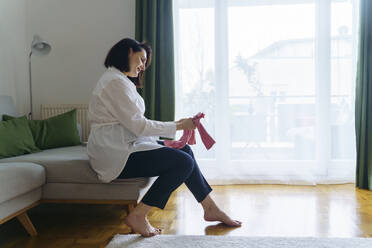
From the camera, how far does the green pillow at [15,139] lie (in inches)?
96.3

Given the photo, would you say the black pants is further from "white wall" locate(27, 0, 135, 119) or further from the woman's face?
"white wall" locate(27, 0, 135, 119)

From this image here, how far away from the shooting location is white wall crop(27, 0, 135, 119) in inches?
144

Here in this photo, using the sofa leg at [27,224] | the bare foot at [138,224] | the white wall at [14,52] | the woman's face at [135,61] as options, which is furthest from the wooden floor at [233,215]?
the white wall at [14,52]

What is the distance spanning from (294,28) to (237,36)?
21.1 inches

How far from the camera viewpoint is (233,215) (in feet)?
7.92

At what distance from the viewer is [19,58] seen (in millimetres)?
3635

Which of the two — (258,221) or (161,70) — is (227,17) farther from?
(258,221)

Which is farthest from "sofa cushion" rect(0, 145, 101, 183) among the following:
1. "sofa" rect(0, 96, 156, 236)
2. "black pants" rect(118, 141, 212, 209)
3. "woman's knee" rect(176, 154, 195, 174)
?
"woman's knee" rect(176, 154, 195, 174)

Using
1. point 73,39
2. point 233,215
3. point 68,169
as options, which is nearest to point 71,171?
point 68,169

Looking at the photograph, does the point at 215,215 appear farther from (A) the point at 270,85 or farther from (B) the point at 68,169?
(A) the point at 270,85

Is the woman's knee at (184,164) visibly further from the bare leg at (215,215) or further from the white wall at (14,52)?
the white wall at (14,52)

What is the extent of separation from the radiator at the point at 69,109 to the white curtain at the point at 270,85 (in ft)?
2.93

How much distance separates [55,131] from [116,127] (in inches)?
44.4

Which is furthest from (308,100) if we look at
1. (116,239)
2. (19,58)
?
(19,58)
